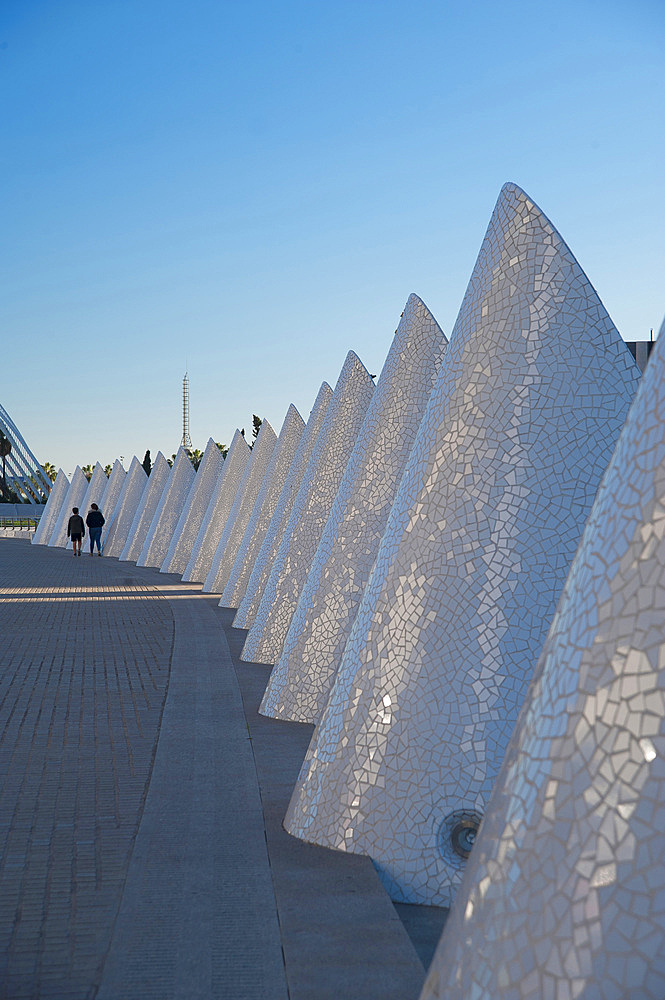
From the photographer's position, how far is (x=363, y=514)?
8.31 meters

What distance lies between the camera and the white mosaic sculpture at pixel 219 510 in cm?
2345

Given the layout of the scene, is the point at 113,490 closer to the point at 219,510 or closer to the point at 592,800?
the point at 219,510

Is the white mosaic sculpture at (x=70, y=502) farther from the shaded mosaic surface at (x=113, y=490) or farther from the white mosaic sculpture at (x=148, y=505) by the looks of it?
the white mosaic sculpture at (x=148, y=505)

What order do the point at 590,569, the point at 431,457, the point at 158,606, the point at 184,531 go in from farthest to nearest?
the point at 184,531 < the point at 158,606 < the point at 431,457 < the point at 590,569

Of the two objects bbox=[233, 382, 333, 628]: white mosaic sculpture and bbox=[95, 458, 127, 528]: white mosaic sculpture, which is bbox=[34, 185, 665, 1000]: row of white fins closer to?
bbox=[233, 382, 333, 628]: white mosaic sculpture

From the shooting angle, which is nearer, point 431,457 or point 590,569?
point 590,569

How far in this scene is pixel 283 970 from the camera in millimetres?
3713

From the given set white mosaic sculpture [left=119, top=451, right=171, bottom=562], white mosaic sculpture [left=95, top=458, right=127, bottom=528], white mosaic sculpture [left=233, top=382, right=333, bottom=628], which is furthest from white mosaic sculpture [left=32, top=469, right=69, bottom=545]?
white mosaic sculpture [left=233, top=382, right=333, bottom=628]

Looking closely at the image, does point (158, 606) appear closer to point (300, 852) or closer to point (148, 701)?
point (148, 701)

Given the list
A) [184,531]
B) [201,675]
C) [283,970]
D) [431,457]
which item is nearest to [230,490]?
[184,531]

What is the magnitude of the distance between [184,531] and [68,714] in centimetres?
1872

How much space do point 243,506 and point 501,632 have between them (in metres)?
15.2

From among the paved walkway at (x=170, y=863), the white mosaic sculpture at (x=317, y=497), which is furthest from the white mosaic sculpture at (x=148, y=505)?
the paved walkway at (x=170, y=863)

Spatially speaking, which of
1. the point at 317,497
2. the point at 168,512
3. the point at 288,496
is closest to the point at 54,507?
the point at 168,512
